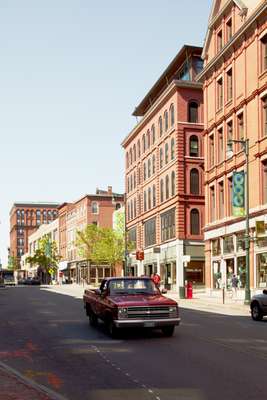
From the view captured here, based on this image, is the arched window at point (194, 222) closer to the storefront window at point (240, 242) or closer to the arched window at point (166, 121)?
the arched window at point (166, 121)

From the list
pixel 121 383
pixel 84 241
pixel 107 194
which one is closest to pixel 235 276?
pixel 121 383

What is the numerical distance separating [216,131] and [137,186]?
2774cm

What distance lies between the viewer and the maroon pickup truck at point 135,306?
1614 cm

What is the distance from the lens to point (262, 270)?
39312mm

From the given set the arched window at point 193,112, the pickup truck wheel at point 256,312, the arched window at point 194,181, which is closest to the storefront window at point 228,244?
the arched window at point 194,181

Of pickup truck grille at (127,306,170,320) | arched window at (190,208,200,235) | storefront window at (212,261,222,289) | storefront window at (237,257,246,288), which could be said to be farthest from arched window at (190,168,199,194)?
pickup truck grille at (127,306,170,320)

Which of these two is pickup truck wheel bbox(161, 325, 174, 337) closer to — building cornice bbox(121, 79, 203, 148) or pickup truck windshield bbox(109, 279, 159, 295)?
pickup truck windshield bbox(109, 279, 159, 295)

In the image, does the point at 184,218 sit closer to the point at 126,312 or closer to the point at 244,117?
the point at 244,117

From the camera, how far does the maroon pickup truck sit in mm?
16141

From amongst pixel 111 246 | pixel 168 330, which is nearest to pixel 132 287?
pixel 168 330

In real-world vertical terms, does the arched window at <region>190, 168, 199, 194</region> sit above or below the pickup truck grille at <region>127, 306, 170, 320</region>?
above

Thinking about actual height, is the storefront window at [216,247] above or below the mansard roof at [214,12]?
below

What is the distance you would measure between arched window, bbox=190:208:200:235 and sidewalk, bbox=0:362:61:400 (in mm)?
48863

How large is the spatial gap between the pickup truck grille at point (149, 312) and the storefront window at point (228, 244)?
2856cm
